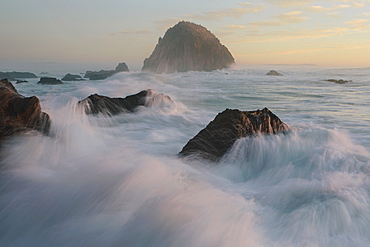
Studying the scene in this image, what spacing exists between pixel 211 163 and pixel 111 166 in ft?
5.42

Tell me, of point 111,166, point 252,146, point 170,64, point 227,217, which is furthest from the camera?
point 170,64

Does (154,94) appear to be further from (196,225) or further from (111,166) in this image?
(196,225)

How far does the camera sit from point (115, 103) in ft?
31.7

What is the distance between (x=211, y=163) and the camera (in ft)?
14.7

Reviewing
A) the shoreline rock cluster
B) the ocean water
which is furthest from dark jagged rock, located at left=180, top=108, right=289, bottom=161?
the ocean water

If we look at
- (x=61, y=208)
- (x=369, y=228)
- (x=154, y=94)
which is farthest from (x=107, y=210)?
(x=154, y=94)

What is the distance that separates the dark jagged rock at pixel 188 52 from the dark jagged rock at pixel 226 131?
11594cm

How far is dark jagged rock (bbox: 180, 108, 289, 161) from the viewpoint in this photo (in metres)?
4.75

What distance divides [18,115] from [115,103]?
17.9 feet

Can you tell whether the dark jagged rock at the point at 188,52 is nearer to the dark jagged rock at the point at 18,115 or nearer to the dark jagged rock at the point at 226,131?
the dark jagged rock at the point at 226,131

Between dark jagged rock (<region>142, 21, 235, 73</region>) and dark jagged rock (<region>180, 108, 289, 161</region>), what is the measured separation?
116m

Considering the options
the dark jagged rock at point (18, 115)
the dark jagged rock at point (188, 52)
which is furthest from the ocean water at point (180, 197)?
the dark jagged rock at point (188, 52)

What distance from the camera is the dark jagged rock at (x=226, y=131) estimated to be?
187 inches

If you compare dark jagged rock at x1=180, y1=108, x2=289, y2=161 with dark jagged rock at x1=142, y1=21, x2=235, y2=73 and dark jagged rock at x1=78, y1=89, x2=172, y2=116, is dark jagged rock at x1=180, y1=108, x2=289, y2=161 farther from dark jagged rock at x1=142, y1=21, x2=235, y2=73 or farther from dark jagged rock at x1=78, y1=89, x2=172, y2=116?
dark jagged rock at x1=142, y1=21, x2=235, y2=73
